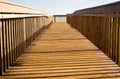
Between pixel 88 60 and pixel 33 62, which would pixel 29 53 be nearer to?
pixel 33 62

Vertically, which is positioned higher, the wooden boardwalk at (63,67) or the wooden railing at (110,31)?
the wooden railing at (110,31)

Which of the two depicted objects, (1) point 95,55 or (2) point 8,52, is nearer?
(2) point 8,52

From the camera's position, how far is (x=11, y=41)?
4398mm

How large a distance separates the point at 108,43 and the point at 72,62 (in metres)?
1.06

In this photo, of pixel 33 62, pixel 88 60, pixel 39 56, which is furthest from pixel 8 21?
pixel 88 60

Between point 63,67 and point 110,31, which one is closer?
point 63,67

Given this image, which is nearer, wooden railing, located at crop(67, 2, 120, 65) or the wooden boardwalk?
the wooden boardwalk

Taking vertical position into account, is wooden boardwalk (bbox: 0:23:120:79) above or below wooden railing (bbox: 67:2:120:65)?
below

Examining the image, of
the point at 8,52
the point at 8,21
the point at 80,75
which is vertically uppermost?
the point at 8,21

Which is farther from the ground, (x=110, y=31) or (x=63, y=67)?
(x=110, y=31)

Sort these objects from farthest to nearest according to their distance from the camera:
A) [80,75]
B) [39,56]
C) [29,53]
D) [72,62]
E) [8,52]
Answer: [29,53]
[39,56]
[72,62]
[8,52]
[80,75]

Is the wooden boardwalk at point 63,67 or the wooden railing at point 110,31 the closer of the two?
the wooden boardwalk at point 63,67

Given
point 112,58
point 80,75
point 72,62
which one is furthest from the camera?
point 112,58

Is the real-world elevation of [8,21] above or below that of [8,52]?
above
